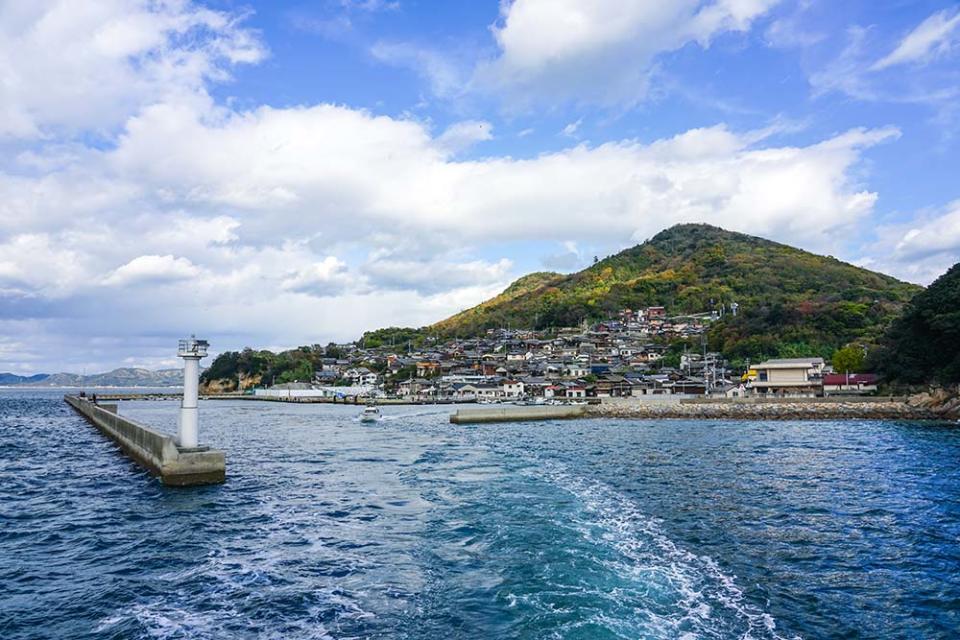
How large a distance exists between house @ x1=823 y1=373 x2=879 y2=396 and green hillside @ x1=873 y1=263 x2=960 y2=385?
3.73 m

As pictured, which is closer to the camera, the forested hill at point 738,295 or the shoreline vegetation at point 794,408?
the shoreline vegetation at point 794,408

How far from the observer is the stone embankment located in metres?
42.1

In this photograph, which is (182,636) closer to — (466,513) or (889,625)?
(466,513)

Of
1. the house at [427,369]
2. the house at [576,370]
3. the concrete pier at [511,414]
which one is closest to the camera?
the concrete pier at [511,414]

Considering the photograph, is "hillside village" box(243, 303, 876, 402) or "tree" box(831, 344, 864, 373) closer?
"tree" box(831, 344, 864, 373)

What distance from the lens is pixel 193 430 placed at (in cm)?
1903

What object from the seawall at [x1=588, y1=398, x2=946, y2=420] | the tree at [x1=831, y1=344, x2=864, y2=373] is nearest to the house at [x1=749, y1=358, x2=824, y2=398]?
the tree at [x1=831, y1=344, x2=864, y2=373]

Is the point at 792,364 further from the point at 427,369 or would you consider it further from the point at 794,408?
the point at 427,369

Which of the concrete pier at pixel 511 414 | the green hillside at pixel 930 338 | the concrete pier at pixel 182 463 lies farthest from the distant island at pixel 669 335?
the concrete pier at pixel 182 463

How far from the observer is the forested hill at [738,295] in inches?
3226

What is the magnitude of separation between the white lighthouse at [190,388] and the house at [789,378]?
57.6 metres

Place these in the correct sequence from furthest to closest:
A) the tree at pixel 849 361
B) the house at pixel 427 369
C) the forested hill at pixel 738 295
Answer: the house at pixel 427 369
the forested hill at pixel 738 295
the tree at pixel 849 361

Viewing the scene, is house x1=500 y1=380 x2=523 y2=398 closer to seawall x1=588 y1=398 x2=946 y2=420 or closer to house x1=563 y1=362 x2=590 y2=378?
house x1=563 y1=362 x2=590 y2=378

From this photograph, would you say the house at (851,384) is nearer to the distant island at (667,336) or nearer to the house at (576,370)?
the distant island at (667,336)
